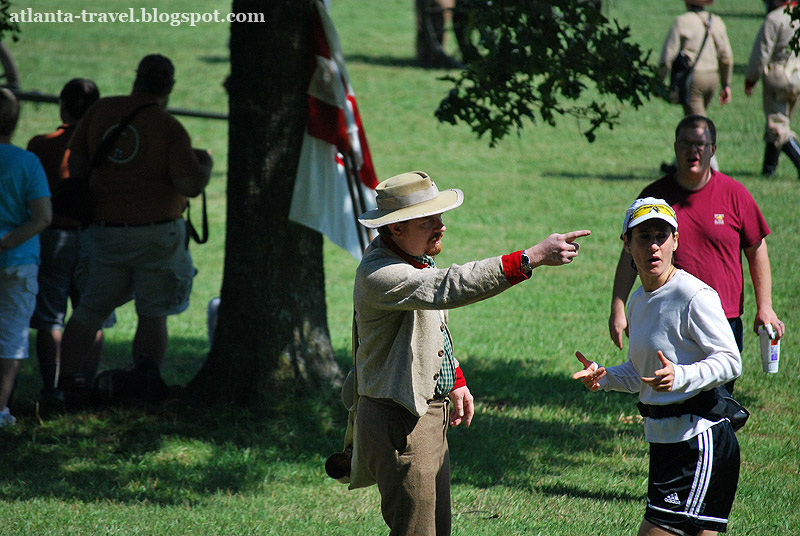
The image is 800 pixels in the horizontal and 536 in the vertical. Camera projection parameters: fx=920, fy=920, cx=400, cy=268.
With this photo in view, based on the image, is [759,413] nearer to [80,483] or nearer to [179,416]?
[179,416]

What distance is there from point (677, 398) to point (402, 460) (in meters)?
1.10

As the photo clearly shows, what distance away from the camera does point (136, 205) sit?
6246mm

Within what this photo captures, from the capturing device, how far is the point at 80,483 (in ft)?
17.6

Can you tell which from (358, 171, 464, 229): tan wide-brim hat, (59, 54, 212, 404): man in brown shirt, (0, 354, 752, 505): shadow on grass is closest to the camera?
(358, 171, 464, 229): tan wide-brim hat

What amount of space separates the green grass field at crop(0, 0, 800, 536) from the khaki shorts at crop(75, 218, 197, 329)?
739mm

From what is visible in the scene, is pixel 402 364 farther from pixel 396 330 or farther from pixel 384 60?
pixel 384 60

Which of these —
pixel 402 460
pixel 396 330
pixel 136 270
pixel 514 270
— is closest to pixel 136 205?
pixel 136 270

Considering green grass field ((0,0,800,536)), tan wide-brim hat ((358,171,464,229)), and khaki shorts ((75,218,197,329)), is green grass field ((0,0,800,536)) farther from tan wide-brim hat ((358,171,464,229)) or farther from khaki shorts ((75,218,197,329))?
tan wide-brim hat ((358,171,464,229))

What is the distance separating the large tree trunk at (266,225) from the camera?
240 inches

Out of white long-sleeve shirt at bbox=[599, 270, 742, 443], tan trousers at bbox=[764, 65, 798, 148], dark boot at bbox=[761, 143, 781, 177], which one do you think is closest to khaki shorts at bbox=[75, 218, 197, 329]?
white long-sleeve shirt at bbox=[599, 270, 742, 443]

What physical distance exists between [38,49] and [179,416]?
2170cm

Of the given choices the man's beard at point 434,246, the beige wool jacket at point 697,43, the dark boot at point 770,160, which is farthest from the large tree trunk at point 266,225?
the dark boot at point 770,160

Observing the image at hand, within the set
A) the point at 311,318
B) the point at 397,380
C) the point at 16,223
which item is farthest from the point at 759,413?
the point at 16,223

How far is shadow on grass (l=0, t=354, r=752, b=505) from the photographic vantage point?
17.5 ft
